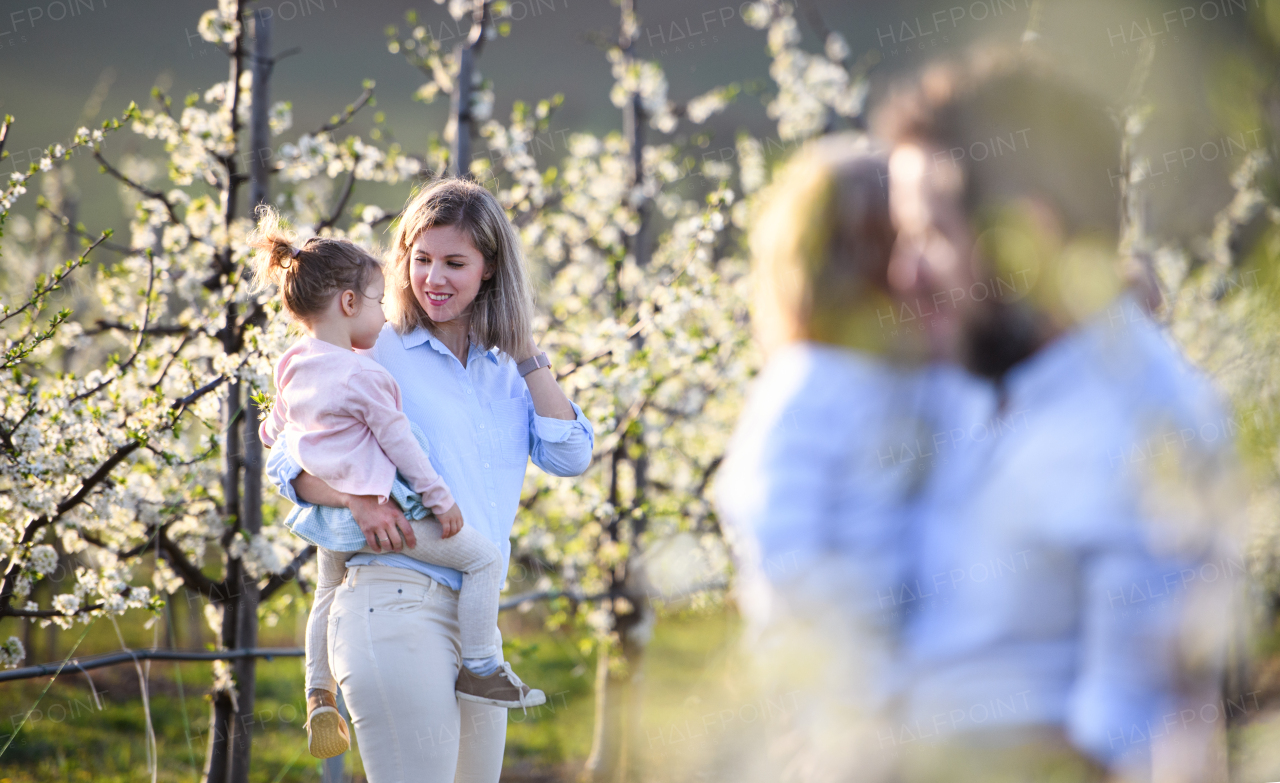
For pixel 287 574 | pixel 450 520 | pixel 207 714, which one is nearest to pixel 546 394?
pixel 450 520

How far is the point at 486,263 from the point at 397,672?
901 mm

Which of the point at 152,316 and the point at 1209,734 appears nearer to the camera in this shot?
the point at 1209,734

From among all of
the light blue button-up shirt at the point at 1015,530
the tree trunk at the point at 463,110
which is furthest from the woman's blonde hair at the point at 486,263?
the tree trunk at the point at 463,110

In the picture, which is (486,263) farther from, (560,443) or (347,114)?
(347,114)

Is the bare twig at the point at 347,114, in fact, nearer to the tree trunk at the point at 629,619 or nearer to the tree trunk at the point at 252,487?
the tree trunk at the point at 252,487

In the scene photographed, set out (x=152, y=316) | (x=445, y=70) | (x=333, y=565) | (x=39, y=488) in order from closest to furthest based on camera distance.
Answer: (x=333, y=565)
(x=39, y=488)
(x=152, y=316)
(x=445, y=70)

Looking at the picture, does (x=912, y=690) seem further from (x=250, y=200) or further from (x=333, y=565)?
(x=250, y=200)

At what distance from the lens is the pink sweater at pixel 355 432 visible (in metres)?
1.73

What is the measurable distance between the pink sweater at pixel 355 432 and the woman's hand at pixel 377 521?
2cm

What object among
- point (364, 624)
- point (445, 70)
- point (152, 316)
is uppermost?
point (445, 70)

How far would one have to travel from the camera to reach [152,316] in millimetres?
3041

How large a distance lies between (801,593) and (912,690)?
158 mm

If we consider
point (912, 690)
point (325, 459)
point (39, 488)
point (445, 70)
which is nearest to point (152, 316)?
point (39, 488)

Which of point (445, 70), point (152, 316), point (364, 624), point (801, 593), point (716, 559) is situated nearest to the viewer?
point (801, 593)
